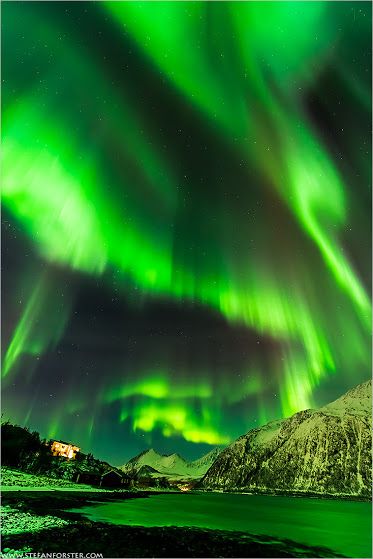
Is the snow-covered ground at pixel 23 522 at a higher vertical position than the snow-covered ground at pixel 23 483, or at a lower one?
higher

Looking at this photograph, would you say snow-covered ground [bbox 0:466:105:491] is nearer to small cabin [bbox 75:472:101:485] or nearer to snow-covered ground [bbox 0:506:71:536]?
small cabin [bbox 75:472:101:485]

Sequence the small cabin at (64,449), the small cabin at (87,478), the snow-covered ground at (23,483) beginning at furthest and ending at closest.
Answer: the small cabin at (64,449), the small cabin at (87,478), the snow-covered ground at (23,483)

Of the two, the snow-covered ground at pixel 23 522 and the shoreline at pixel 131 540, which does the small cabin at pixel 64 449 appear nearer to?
the shoreline at pixel 131 540

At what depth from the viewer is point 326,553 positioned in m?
31.1

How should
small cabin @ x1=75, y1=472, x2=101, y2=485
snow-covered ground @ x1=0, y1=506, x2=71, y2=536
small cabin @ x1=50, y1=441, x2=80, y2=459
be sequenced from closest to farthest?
snow-covered ground @ x1=0, y1=506, x2=71, y2=536, small cabin @ x1=75, y1=472, x2=101, y2=485, small cabin @ x1=50, y1=441, x2=80, y2=459

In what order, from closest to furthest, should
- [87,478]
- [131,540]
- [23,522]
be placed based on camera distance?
1. [131,540]
2. [23,522]
3. [87,478]

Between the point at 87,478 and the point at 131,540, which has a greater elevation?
the point at 131,540

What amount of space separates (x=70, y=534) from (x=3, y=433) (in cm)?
8068

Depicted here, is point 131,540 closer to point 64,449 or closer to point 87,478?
point 87,478

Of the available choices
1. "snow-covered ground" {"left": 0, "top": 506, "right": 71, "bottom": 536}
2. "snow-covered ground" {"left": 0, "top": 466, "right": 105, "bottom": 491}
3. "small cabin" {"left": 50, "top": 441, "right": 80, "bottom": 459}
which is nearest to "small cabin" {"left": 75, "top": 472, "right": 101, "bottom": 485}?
"snow-covered ground" {"left": 0, "top": 466, "right": 105, "bottom": 491}

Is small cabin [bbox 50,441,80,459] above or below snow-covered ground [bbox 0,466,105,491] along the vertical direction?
above

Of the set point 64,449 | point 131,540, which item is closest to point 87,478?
point 64,449

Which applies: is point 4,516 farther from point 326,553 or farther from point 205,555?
point 326,553

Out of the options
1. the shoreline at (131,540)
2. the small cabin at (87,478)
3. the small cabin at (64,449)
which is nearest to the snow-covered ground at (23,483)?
the small cabin at (87,478)
